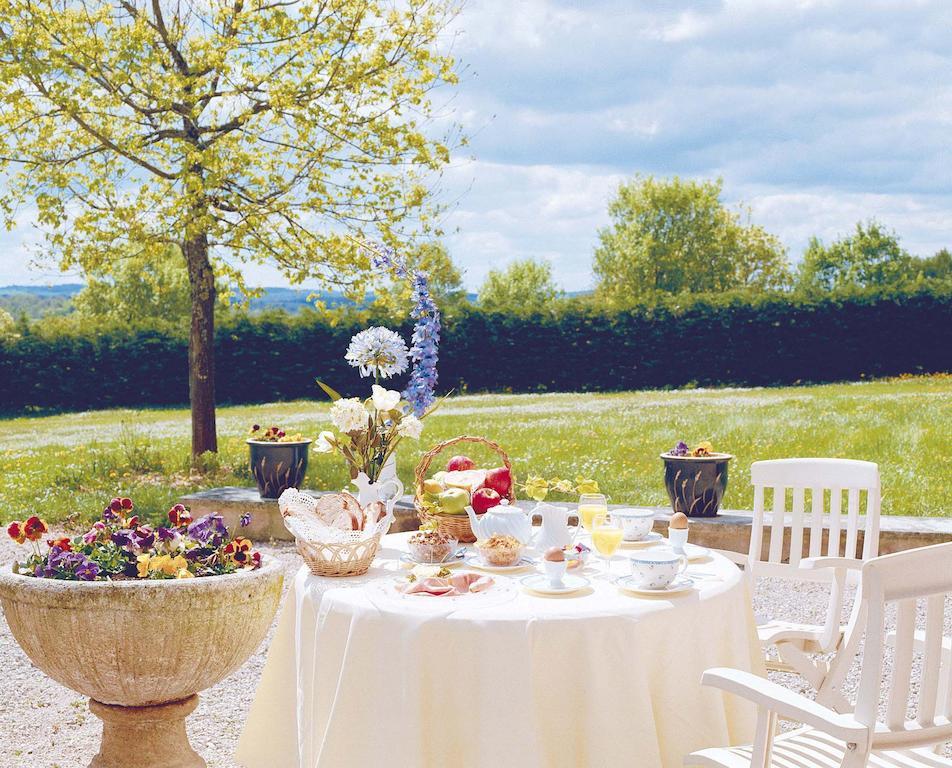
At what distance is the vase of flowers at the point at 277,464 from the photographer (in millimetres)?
8156

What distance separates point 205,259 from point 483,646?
9.73m

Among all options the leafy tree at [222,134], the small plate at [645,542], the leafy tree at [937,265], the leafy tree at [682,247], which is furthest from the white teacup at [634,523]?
the leafy tree at [937,265]

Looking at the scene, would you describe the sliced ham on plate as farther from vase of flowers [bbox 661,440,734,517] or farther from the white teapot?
A: vase of flowers [bbox 661,440,734,517]

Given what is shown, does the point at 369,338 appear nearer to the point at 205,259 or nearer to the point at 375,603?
the point at 375,603

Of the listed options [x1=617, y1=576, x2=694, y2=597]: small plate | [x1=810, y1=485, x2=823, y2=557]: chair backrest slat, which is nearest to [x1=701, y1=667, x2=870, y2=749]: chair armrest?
[x1=617, y1=576, x2=694, y2=597]: small plate

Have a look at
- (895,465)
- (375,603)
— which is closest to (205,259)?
(895,465)

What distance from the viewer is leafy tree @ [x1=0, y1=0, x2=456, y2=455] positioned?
10.8m

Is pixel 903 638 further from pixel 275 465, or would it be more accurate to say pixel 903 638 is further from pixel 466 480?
pixel 275 465

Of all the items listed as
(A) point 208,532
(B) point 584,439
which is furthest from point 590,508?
(B) point 584,439

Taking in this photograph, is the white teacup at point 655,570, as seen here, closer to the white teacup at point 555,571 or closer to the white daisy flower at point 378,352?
the white teacup at point 555,571

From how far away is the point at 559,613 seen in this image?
276 cm

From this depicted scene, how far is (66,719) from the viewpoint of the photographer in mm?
4492

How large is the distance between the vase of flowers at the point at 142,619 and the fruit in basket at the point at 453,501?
66cm

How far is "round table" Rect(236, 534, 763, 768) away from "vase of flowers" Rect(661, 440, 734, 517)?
13.0 ft
